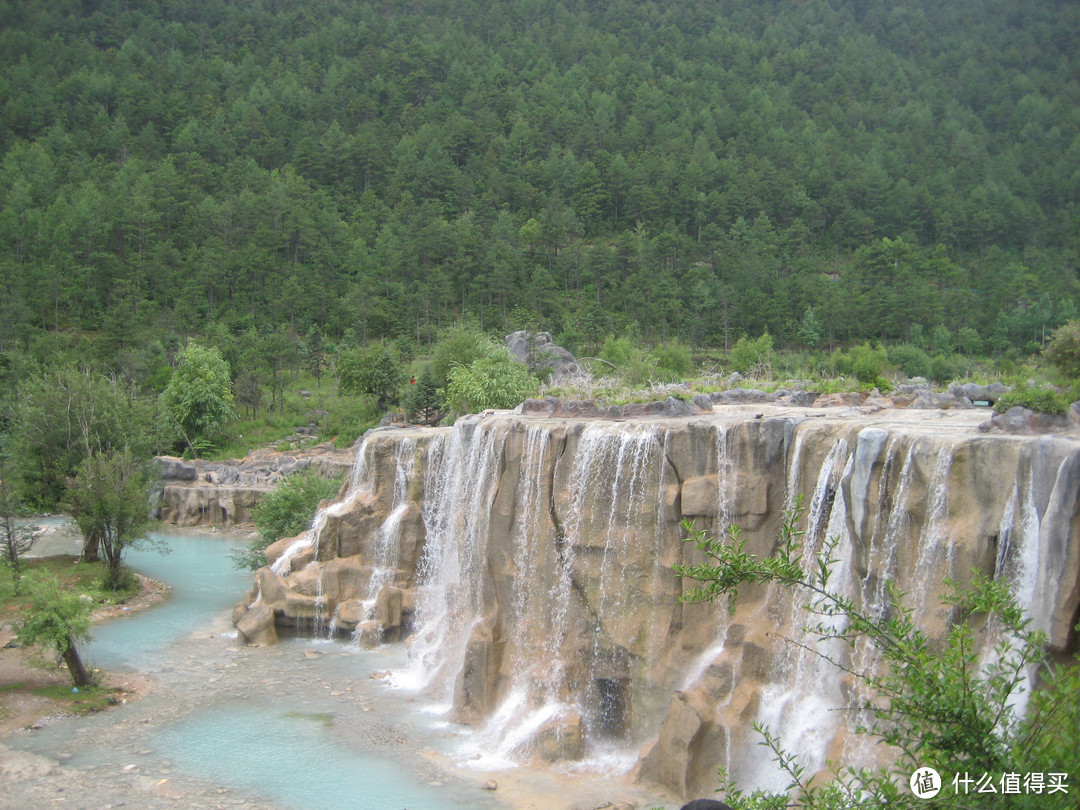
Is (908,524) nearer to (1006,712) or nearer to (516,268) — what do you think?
(1006,712)

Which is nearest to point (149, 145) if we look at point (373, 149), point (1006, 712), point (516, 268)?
point (373, 149)

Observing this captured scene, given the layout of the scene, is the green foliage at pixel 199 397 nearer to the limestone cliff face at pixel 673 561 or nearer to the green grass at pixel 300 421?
the green grass at pixel 300 421

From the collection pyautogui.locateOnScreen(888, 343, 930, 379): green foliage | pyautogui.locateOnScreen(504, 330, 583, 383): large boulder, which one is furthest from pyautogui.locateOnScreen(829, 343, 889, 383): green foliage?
pyautogui.locateOnScreen(504, 330, 583, 383): large boulder

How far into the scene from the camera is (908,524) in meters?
12.1

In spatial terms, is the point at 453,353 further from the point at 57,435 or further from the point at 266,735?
the point at 266,735

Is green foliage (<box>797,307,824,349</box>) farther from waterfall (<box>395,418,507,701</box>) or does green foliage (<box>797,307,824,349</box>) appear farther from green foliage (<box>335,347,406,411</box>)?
waterfall (<box>395,418,507,701</box>)

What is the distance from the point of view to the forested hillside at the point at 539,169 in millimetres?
71312

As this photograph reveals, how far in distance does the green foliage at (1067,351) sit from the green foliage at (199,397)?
43744 millimetres

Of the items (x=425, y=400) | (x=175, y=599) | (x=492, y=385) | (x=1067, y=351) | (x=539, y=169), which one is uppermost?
(x=539, y=169)

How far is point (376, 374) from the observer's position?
51.3 m

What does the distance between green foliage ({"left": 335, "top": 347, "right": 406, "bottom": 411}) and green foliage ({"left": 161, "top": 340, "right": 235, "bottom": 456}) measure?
7.33 m

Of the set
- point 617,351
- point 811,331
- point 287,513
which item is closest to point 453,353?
point 617,351

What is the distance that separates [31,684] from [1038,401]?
20.1m

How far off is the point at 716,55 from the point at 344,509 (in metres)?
119
